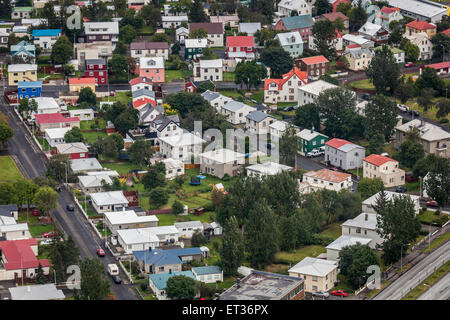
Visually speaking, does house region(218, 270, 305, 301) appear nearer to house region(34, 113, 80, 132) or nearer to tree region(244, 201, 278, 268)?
tree region(244, 201, 278, 268)

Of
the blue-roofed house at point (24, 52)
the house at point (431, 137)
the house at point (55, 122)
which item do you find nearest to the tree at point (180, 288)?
the house at point (431, 137)

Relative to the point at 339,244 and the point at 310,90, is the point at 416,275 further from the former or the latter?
the point at 310,90

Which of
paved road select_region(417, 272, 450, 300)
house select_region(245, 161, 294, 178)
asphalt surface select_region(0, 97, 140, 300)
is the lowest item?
paved road select_region(417, 272, 450, 300)

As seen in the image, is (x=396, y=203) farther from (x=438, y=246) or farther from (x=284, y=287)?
(x=284, y=287)

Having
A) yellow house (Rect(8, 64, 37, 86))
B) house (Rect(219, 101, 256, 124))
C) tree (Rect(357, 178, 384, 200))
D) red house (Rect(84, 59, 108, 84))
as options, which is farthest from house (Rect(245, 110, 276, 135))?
yellow house (Rect(8, 64, 37, 86))

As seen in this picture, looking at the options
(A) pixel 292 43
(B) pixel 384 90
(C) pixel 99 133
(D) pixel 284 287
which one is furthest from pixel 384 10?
(D) pixel 284 287

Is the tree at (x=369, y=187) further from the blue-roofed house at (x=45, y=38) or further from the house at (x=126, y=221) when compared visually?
the blue-roofed house at (x=45, y=38)
